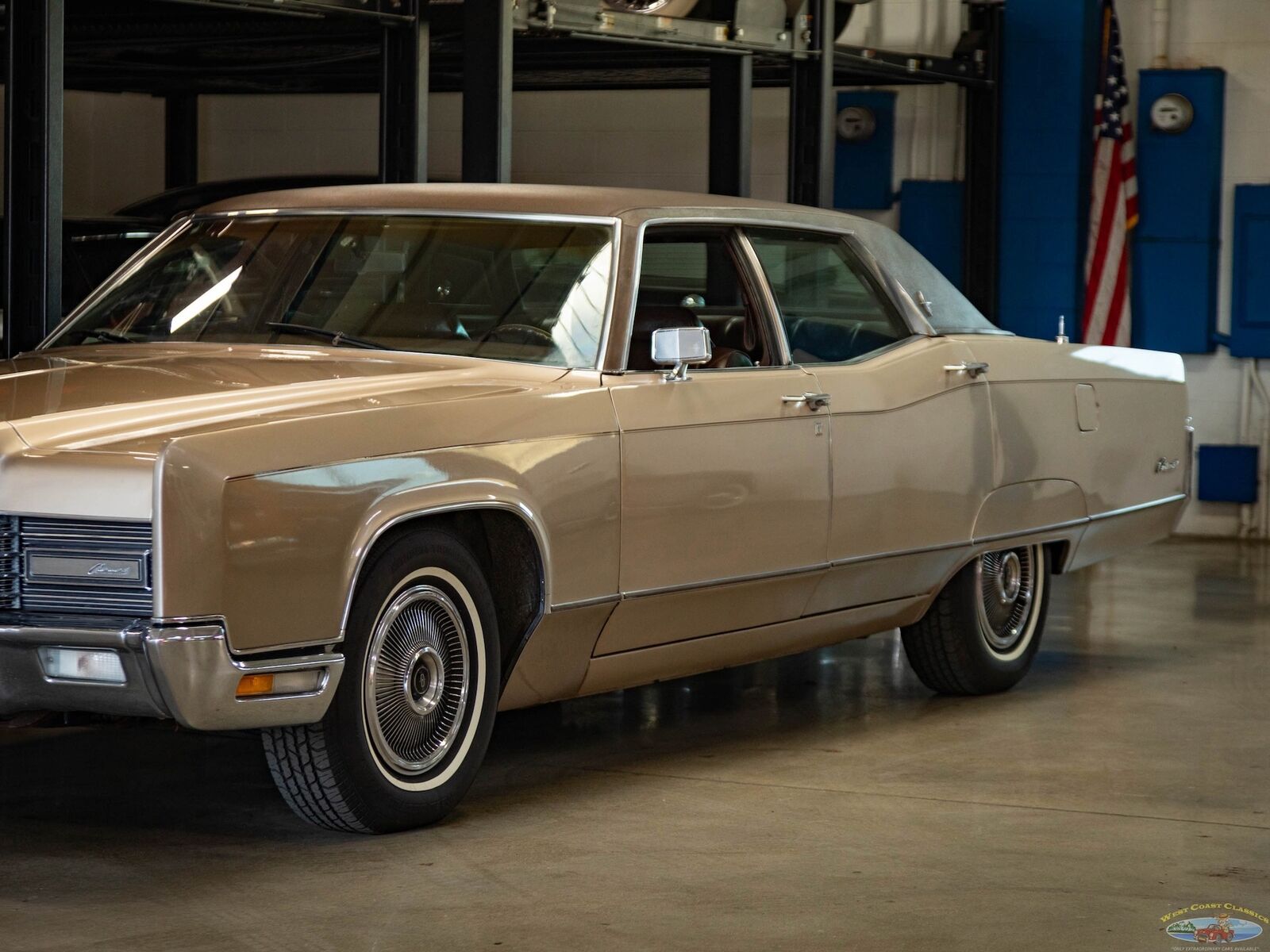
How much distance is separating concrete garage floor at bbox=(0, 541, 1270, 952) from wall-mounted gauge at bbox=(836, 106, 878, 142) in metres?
6.81

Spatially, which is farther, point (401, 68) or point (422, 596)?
point (401, 68)

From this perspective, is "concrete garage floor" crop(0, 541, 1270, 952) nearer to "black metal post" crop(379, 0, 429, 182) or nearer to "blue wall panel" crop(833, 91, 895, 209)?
"black metal post" crop(379, 0, 429, 182)

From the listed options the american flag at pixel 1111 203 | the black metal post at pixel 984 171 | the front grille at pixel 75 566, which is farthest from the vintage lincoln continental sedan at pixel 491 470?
the black metal post at pixel 984 171

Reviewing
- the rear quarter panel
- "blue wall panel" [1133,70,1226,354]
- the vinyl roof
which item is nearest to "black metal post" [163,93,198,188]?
"blue wall panel" [1133,70,1226,354]

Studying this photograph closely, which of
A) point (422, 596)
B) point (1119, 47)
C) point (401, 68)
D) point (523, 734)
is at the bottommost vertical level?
point (523, 734)

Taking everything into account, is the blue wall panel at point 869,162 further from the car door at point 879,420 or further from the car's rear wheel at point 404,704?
the car's rear wheel at point 404,704

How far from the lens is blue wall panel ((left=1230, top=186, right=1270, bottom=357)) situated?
12242 millimetres

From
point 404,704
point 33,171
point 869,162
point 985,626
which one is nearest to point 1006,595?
point 985,626

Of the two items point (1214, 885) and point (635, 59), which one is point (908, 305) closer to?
point (1214, 885)

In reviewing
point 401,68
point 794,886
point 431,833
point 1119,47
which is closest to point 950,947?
point 794,886

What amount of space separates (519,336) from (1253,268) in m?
8.35

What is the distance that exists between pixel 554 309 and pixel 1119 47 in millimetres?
8472

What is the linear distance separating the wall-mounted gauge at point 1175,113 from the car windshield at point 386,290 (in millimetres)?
8035

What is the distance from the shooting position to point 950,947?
12.5 ft
